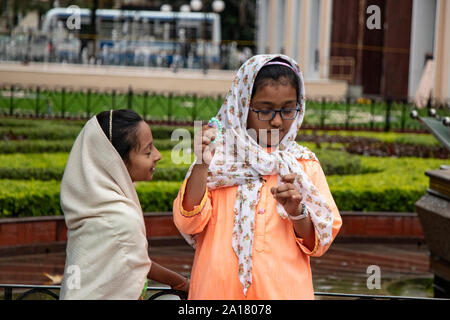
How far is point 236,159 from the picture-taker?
2.30 meters

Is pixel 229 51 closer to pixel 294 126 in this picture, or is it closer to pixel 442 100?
pixel 442 100

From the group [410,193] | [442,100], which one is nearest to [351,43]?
[442,100]

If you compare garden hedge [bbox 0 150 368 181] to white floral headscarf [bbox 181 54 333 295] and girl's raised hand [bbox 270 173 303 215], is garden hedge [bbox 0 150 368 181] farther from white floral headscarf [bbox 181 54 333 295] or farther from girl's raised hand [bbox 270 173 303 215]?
girl's raised hand [bbox 270 173 303 215]

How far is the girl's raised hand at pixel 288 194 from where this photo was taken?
2.07 m

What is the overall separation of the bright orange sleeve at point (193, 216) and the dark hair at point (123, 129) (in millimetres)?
212

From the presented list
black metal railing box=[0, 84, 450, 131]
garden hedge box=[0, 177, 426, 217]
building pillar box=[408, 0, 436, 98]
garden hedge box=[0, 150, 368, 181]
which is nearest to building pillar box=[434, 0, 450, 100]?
black metal railing box=[0, 84, 450, 131]

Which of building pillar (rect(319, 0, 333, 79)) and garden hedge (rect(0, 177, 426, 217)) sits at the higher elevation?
building pillar (rect(319, 0, 333, 79))

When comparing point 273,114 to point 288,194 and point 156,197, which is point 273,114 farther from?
point 156,197

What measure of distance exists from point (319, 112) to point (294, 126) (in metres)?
13.0

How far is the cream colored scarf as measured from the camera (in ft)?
6.57

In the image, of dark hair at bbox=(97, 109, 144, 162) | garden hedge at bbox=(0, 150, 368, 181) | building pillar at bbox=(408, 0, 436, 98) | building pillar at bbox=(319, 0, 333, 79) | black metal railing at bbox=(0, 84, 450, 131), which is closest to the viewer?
dark hair at bbox=(97, 109, 144, 162)

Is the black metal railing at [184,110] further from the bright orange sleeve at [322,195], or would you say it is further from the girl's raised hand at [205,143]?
the girl's raised hand at [205,143]

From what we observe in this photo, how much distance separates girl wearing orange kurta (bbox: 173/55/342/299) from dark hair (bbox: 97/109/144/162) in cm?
20

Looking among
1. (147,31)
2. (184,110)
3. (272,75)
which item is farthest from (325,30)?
(272,75)
